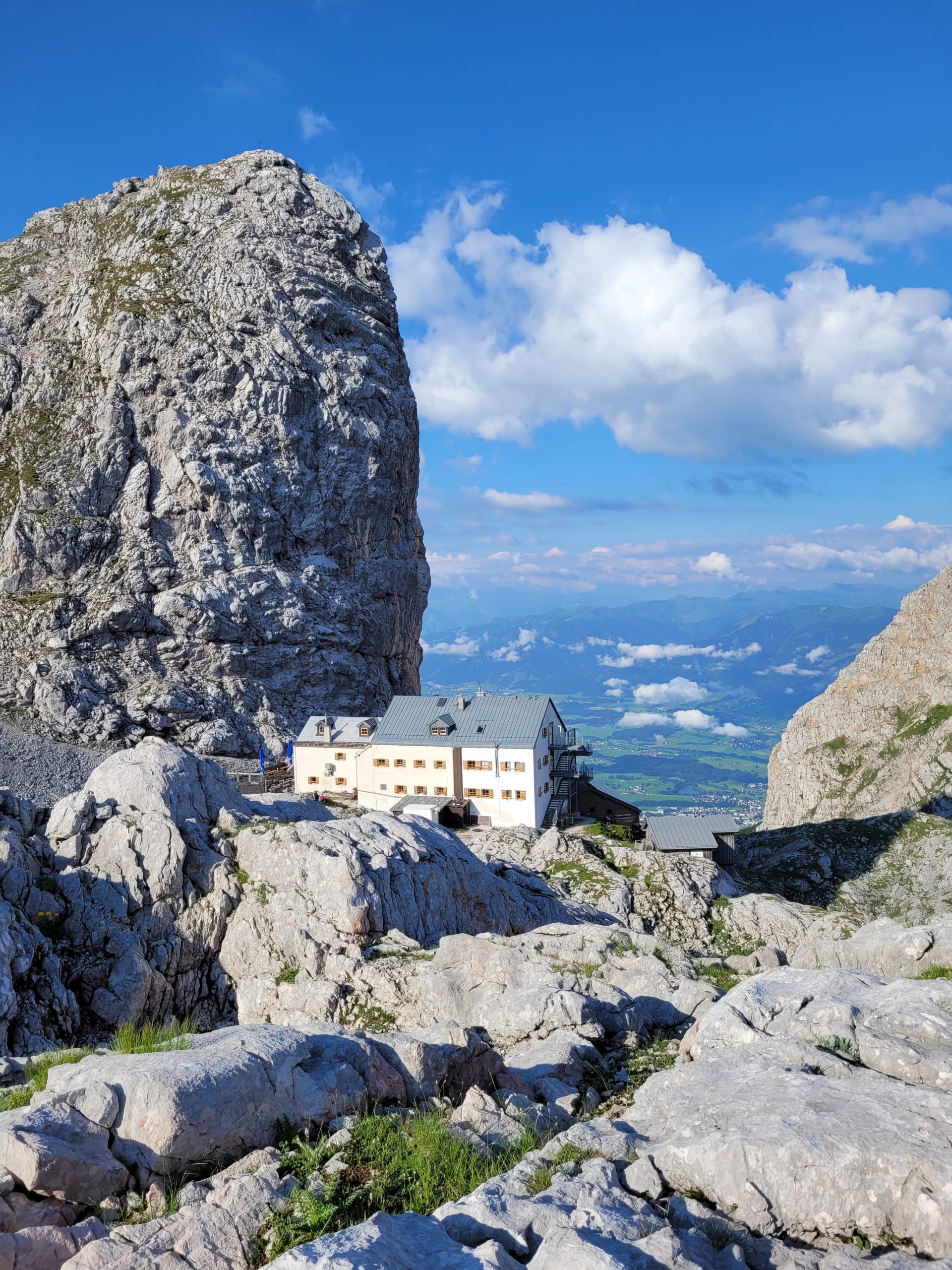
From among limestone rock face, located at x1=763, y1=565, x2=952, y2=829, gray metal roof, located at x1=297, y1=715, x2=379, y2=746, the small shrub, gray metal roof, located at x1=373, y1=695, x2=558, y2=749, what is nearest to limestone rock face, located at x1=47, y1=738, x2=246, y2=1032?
the small shrub

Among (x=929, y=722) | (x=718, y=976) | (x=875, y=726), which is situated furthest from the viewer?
(x=875, y=726)

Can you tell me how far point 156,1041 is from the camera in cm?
1386

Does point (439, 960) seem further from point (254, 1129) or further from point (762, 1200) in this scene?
point (762, 1200)

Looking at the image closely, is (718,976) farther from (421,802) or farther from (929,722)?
(929,722)

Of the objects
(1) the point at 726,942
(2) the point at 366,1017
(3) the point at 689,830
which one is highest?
(2) the point at 366,1017

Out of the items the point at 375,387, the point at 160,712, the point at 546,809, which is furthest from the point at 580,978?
the point at 375,387

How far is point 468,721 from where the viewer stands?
67938 mm

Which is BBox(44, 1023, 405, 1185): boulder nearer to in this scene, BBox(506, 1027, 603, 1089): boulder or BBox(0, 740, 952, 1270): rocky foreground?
BBox(0, 740, 952, 1270): rocky foreground

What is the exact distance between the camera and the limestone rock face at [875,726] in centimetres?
11450

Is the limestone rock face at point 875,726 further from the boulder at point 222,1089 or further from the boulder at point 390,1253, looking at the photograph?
the boulder at point 390,1253

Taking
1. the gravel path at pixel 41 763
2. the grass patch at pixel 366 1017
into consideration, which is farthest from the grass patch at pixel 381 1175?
the gravel path at pixel 41 763

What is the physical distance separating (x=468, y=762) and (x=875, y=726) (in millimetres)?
90144

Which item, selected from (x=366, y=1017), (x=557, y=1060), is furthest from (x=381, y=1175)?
(x=366, y=1017)

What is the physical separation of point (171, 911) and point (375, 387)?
106m
